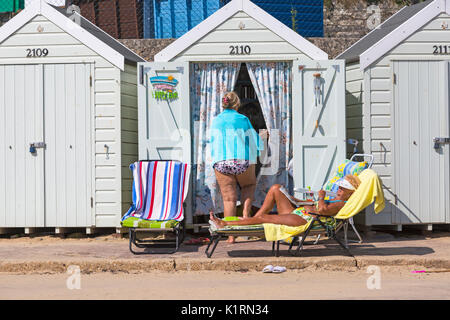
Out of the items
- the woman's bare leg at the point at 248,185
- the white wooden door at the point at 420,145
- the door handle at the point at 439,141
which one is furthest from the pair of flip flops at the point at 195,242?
the door handle at the point at 439,141

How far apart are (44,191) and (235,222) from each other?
9.67ft

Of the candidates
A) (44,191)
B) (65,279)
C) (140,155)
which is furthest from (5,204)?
(65,279)

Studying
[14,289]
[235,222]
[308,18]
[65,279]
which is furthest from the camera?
[308,18]

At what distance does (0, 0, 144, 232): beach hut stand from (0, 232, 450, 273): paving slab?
62cm

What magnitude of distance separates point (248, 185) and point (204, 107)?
1.33 metres

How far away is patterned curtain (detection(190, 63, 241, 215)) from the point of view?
792 centimetres

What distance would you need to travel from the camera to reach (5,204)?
7.92m

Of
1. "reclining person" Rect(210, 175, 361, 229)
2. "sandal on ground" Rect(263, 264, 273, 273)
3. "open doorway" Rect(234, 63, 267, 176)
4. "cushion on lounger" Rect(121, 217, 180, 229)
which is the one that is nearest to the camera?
"sandal on ground" Rect(263, 264, 273, 273)

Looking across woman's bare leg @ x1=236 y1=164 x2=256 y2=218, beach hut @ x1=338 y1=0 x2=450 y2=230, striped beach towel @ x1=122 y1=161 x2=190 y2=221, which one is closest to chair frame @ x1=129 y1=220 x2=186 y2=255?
striped beach towel @ x1=122 y1=161 x2=190 y2=221

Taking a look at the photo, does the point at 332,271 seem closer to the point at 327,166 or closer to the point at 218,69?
the point at 327,166

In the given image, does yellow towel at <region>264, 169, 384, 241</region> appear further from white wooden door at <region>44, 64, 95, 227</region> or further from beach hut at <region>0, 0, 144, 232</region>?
white wooden door at <region>44, 64, 95, 227</region>

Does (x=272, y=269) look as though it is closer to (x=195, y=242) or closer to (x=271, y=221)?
(x=271, y=221)

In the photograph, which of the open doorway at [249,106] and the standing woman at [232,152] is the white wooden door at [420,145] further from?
the open doorway at [249,106]

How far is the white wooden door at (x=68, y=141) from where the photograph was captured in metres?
7.88
